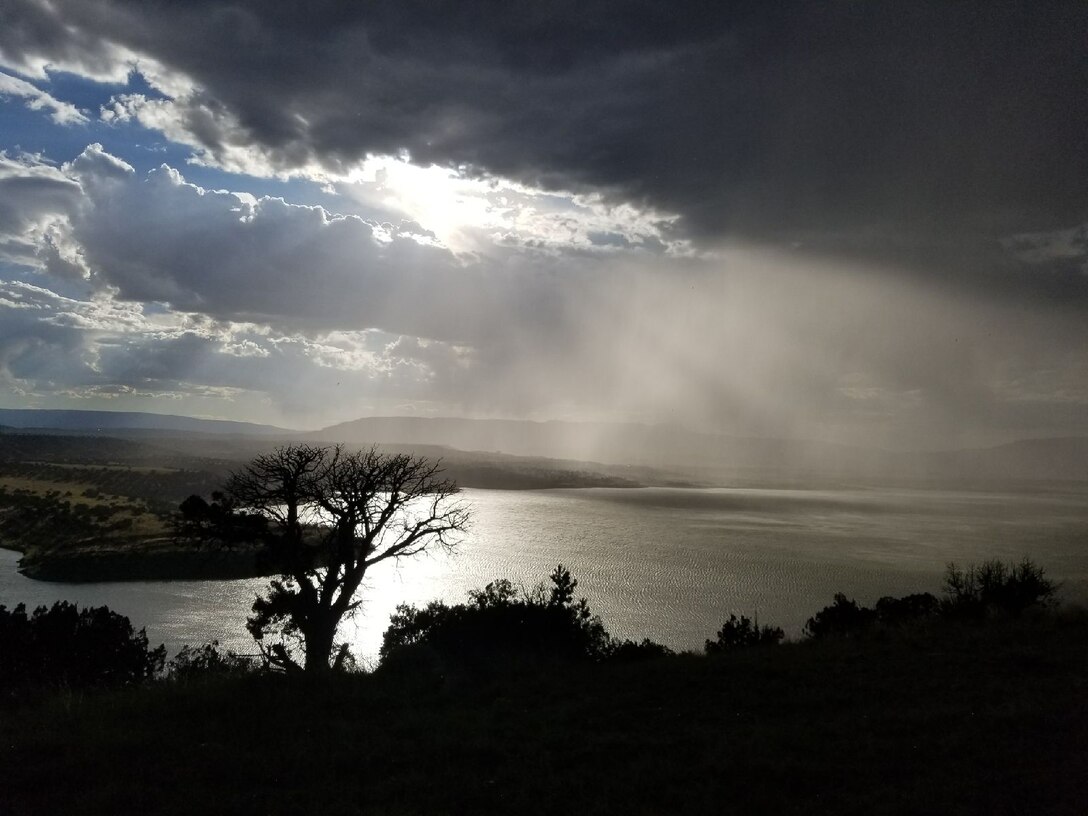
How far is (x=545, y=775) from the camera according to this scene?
7656mm

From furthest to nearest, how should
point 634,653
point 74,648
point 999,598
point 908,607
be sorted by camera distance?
point 74,648
point 908,607
point 999,598
point 634,653

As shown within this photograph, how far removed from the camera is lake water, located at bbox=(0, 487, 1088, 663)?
38.3 metres

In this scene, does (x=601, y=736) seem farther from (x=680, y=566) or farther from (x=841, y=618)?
(x=680, y=566)

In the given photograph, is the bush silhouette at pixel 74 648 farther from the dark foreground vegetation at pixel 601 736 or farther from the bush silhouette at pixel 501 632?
the dark foreground vegetation at pixel 601 736

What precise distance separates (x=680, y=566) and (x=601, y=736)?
46403 millimetres

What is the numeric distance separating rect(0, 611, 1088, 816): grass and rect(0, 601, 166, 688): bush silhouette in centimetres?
1147

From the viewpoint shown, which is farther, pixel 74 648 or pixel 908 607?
pixel 74 648

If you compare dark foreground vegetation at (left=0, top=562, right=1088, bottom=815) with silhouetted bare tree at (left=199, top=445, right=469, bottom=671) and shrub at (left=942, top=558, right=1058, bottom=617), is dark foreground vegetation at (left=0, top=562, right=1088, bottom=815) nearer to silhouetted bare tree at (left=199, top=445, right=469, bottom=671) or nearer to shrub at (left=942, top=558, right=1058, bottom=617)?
shrub at (left=942, top=558, right=1058, bottom=617)

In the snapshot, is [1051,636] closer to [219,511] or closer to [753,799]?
[753,799]

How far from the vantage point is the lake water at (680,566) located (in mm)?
38344

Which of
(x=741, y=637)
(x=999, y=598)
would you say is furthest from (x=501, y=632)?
(x=999, y=598)

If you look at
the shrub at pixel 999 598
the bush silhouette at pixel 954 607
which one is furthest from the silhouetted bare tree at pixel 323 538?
the shrub at pixel 999 598

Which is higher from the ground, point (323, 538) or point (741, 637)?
point (323, 538)

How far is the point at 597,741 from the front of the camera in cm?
878
